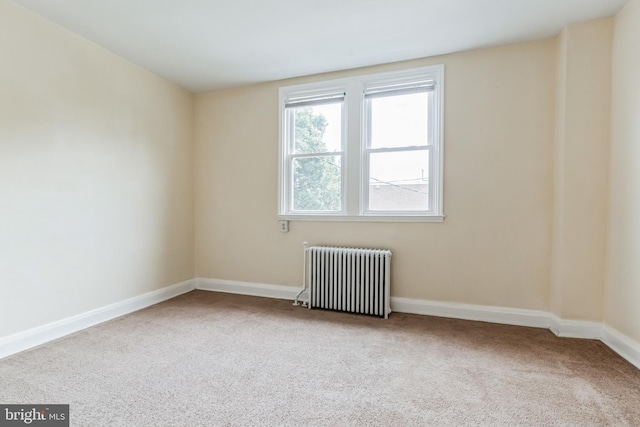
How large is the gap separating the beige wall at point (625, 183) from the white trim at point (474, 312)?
497 millimetres

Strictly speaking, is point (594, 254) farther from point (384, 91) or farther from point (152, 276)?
point (152, 276)

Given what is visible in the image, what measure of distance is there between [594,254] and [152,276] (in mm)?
4235

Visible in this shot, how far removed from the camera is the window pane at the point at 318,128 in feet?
11.5

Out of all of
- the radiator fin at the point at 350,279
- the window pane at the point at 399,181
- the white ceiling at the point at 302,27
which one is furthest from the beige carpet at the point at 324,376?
the white ceiling at the point at 302,27

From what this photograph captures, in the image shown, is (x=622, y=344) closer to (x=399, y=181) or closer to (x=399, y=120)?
(x=399, y=181)

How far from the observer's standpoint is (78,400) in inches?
66.6

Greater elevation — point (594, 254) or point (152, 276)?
point (594, 254)

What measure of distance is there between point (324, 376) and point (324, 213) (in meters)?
1.86

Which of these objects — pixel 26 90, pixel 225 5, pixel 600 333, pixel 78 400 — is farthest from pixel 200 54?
pixel 600 333

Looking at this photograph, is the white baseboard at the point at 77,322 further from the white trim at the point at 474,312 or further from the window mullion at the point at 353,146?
the white trim at the point at 474,312

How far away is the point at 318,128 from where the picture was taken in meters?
3.60

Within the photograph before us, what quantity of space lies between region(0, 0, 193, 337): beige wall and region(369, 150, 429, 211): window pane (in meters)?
2.42

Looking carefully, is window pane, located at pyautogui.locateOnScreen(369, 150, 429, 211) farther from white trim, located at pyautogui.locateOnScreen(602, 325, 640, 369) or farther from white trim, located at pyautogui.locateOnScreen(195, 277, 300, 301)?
white trim, located at pyautogui.locateOnScreen(602, 325, 640, 369)

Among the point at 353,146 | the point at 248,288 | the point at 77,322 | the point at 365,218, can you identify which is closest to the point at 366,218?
the point at 365,218
